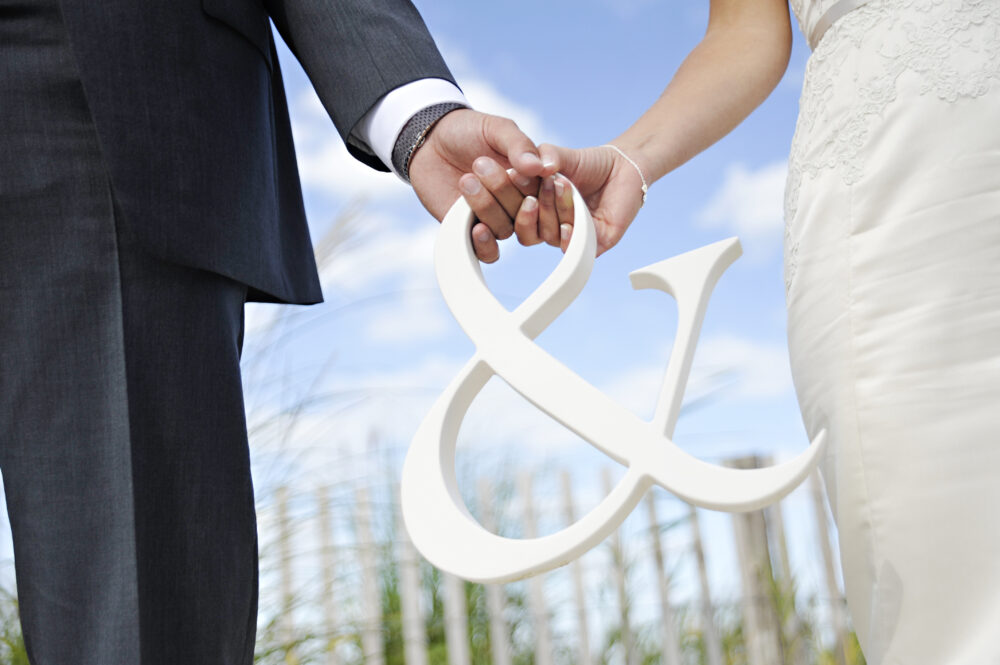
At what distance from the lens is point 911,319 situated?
930 millimetres

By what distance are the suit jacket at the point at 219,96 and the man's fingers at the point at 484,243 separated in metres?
0.18

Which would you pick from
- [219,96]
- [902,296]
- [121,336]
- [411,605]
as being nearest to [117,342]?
[121,336]

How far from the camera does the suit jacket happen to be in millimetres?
946

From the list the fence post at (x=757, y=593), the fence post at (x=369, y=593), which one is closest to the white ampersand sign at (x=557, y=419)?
the fence post at (x=369, y=593)

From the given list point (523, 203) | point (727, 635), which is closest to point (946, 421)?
point (523, 203)

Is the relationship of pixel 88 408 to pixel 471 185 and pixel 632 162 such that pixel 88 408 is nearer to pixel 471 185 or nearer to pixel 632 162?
pixel 471 185

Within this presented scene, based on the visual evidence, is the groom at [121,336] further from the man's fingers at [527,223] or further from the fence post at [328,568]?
the fence post at [328,568]

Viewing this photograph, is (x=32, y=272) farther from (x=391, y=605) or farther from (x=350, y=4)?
(x=391, y=605)

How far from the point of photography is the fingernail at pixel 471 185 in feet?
3.62

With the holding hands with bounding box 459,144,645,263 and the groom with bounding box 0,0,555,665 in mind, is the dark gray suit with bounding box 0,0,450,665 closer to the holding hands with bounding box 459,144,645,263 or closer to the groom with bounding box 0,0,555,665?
the groom with bounding box 0,0,555,665

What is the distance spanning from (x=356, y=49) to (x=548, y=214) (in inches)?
12.1

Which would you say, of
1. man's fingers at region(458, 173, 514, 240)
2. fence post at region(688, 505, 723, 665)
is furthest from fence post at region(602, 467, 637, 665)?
man's fingers at region(458, 173, 514, 240)

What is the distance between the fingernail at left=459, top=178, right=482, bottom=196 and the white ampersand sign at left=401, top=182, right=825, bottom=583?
1.3 inches

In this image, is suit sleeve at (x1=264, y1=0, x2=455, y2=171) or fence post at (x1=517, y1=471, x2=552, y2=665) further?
fence post at (x1=517, y1=471, x2=552, y2=665)
